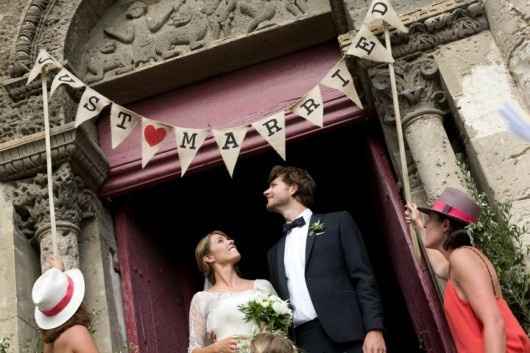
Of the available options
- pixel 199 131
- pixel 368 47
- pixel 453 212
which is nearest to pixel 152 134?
pixel 199 131

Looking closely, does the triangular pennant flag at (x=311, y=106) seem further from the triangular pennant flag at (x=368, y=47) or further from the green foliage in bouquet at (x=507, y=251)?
the green foliage in bouquet at (x=507, y=251)

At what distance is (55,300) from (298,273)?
1.35m

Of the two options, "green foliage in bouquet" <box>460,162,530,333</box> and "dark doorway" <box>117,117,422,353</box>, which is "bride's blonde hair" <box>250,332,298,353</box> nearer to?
"green foliage in bouquet" <box>460,162,530,333</box>

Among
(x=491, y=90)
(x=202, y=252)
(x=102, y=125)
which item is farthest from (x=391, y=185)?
(x=102, y=125)

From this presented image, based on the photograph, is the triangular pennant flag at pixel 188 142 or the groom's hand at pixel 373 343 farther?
the triangular pennant flag at pixel 188 142

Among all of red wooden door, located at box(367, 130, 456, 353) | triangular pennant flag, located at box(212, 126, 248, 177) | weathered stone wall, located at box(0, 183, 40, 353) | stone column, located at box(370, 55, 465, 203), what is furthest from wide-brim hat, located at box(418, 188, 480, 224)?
weathered stone wall, located at box(0, 183, 40, 353)

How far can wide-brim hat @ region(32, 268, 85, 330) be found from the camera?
12.5ft

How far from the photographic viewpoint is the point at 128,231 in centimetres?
573

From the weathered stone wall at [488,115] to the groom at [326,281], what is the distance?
2.77ft

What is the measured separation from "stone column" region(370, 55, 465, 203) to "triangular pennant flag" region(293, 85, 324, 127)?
1.41 ft

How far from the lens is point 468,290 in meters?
3.36

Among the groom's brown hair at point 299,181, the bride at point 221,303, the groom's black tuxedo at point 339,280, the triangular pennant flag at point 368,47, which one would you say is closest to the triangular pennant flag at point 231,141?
the groom's brown hair at point 299,181

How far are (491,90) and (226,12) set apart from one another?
2259 millimetres

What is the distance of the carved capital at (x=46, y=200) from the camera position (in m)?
5.10
